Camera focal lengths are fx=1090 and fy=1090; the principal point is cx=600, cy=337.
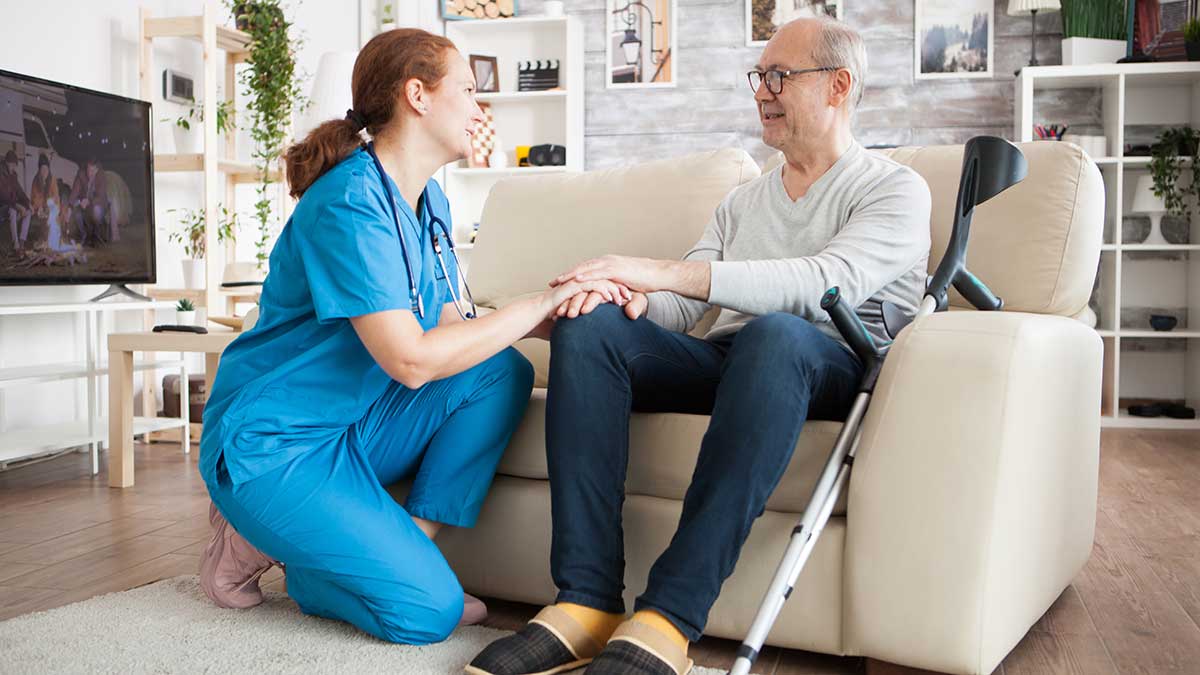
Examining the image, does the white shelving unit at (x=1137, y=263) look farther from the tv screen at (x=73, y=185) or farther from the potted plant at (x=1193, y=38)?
the tv screen at (x=73, y=185)

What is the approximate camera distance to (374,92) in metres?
1.69

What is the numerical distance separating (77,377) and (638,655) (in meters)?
2.63

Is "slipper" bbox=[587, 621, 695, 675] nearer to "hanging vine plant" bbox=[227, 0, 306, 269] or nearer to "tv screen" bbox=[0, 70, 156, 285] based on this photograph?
"tv screen" bbox=[0, 70, 156, 285]

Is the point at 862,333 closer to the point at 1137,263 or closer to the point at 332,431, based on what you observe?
the point at 332,431

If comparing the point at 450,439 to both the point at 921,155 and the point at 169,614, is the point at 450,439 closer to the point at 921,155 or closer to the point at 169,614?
the point at 169,614

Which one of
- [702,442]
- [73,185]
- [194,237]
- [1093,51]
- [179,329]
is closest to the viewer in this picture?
[702,442]

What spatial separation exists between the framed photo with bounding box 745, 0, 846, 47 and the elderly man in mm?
3260

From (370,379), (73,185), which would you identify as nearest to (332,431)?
(370,379)

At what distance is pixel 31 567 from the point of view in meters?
2.21

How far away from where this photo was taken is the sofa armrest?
1462 millimetres

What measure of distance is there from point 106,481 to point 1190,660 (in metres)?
2.83

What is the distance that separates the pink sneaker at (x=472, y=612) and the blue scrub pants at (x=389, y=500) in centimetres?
9

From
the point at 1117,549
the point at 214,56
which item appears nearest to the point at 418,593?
the point at 1117,549

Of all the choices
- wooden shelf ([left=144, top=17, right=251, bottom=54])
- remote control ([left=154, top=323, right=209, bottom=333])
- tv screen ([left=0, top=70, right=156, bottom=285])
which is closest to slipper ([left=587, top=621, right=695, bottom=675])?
remote control ([left=154, top=323, right=209, bottom=333])
